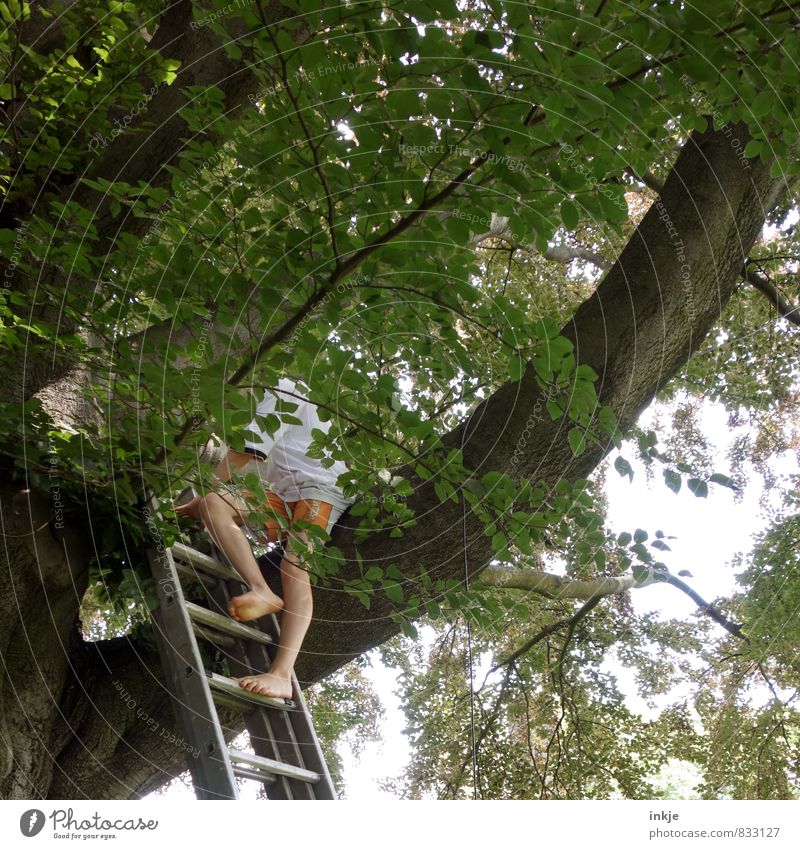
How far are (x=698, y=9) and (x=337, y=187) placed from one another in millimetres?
434

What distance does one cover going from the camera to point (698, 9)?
0.81 metres

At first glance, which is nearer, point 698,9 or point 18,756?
point 698,9

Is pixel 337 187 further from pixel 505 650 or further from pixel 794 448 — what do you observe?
pixel 505 650

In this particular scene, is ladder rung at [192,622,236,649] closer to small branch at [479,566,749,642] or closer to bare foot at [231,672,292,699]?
bare foot at [231,672,292,699]

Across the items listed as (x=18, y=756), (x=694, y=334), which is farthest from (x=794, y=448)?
(x=18, y=756)

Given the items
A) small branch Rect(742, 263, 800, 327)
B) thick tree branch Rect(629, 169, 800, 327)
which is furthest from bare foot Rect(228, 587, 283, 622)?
small branch Rect(742, 263, 800, 327)

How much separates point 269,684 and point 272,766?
0.18m

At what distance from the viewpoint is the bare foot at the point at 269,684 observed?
1317 mm

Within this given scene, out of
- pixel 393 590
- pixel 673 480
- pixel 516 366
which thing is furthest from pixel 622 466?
pixel 393 590

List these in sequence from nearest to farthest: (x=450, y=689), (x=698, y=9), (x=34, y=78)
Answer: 1. (x=698, y=9)
2. (x=34, y=78)
3. (x=450, y=689)

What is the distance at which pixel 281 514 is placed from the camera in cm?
143

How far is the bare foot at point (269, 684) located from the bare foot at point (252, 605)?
0.10 metres

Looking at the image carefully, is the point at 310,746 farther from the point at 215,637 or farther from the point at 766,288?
the point at 766,288

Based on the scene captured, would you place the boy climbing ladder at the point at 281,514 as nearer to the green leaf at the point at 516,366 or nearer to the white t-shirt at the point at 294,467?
the white t-shirt at the point at 294,467
